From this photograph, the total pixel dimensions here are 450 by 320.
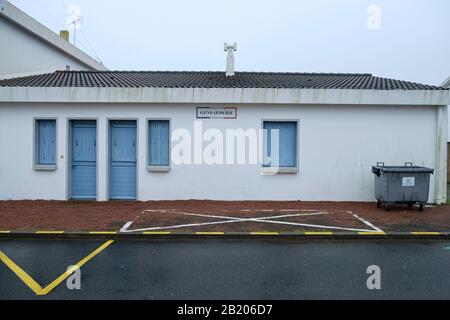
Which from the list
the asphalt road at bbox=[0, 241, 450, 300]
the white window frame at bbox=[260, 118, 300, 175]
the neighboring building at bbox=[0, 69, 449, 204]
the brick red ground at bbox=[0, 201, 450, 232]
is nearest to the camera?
the asphalt road at bbox=[0, 241, 450, 300]

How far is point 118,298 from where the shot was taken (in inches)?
188

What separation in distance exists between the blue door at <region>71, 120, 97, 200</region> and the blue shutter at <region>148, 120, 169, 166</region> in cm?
166

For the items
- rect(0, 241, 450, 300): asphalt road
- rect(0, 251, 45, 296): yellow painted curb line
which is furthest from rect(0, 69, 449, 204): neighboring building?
rect(0, 251, 45, 296): yellow painted curb line

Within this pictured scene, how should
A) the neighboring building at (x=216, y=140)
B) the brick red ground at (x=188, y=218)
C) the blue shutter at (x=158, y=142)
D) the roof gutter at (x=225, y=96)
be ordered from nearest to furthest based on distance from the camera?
the brick red ground at (x=188, y=218)
the roof gutter at (x=225, y=96)
the neighboring building at (x=216, y=140)
the blue shutter at (x=158, y=142)

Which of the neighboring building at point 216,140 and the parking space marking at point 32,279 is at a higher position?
the neighboring building at point 216,140

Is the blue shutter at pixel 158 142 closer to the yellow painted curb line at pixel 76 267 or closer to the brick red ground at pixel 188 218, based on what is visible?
the brick red ground at pixel 188 218

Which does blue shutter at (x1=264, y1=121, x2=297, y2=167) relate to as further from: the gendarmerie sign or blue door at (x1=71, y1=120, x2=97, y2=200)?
blue door at (x1=71, y1=120, x2=97, y2=200)

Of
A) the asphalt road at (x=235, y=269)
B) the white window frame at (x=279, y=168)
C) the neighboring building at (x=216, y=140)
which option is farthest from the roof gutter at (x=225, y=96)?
the asphalt road at (x=235, y=269)

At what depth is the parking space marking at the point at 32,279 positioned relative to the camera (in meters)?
5.08

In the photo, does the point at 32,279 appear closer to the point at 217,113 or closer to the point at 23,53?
the point at 217,113

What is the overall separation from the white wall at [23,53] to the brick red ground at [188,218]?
577 centimetres

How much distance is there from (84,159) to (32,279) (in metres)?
7.09

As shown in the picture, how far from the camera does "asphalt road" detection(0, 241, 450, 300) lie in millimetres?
4969
